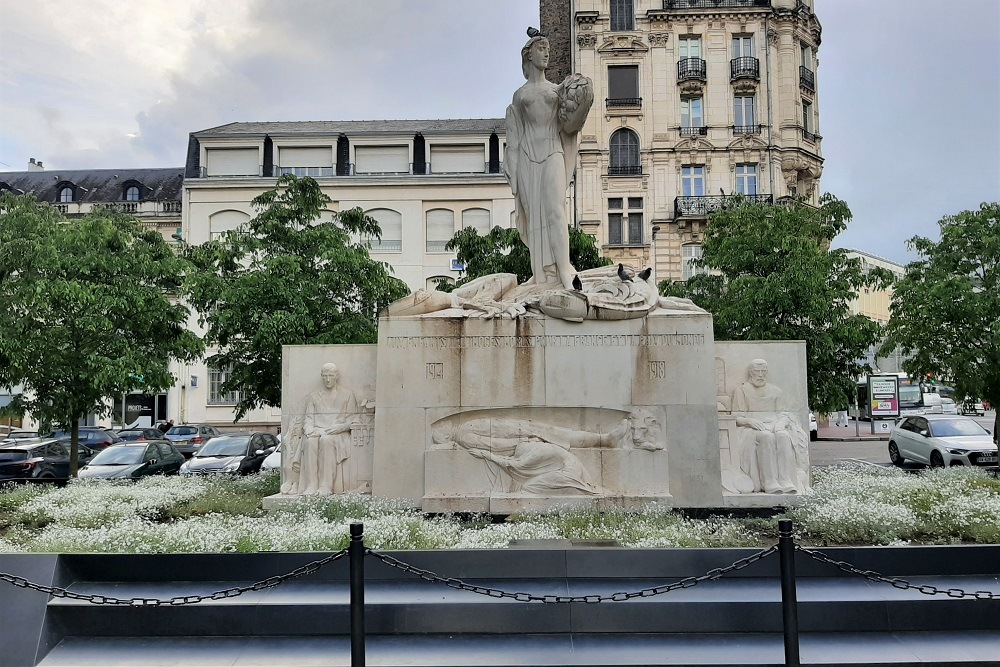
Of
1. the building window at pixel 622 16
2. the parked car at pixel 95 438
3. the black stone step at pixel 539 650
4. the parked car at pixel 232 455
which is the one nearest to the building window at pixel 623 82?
the building window at pixel 622 16

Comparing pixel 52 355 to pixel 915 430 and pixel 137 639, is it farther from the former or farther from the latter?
pixel 915 430

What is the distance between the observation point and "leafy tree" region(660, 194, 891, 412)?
64.3 feet

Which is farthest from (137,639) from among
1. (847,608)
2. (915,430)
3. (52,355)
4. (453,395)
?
(915,430)

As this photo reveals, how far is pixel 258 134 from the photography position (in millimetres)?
47594

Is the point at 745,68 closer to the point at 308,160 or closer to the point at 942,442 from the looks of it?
the point at 308,160

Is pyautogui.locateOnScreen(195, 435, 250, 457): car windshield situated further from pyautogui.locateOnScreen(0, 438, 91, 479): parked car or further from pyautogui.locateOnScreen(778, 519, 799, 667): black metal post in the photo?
pyautogui.locateOnScreen(778, 519, 799, 667): black metal post

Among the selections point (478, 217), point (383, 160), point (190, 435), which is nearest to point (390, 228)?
point (383, 160)

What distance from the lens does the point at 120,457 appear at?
20.5 metres

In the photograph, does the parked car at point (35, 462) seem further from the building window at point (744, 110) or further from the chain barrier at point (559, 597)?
the building window at point (744, 110)

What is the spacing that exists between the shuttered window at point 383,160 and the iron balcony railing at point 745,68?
18.3 m

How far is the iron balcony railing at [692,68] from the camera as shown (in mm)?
45656

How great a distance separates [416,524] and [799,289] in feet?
43.8

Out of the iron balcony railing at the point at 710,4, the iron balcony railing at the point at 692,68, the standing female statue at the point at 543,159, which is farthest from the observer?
the iron balcony railing at the point at 710,4

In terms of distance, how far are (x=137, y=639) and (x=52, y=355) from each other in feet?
36.2
